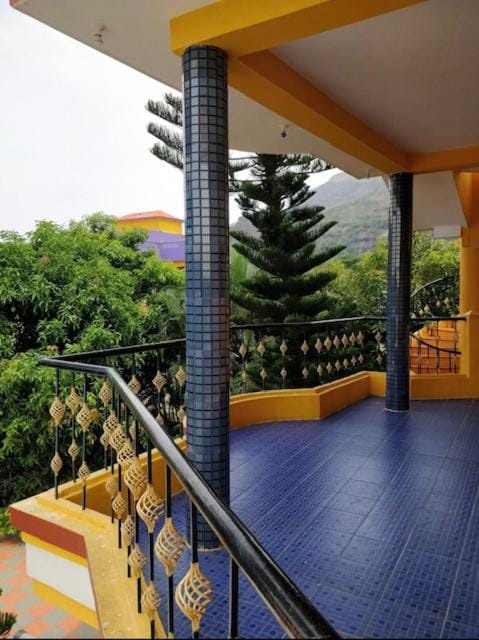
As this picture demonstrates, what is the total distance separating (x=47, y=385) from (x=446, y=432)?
152 inches

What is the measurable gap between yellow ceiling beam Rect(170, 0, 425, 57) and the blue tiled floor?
2344 millimetres

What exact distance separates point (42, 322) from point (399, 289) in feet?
12.4

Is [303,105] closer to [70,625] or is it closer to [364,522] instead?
[364,522]

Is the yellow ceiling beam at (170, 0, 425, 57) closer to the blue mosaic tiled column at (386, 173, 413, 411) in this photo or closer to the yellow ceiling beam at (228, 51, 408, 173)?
the yellow ceiling beam at (228, 51, 408, 173)

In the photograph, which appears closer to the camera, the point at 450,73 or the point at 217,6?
Answer: the point at 217,6

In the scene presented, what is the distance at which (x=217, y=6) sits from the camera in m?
2.30

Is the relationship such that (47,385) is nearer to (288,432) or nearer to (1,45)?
(288,432)

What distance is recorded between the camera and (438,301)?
9.48 metres

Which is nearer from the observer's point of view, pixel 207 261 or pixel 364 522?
pixel 207 261

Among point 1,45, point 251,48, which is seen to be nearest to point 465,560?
point 251,48

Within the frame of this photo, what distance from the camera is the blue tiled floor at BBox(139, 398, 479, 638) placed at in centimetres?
201

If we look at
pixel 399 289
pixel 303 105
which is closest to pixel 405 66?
pixel 303 105

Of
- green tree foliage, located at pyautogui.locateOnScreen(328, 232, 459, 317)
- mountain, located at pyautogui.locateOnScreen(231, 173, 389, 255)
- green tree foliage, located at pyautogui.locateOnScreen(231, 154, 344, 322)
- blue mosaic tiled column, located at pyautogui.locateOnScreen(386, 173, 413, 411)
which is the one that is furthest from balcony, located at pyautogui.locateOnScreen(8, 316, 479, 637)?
mountain, located at pyautogui.locateOnScreen(231, 173, 389, 255)

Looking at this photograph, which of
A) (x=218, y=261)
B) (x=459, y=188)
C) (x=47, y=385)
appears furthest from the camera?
(x=459, y=188)
